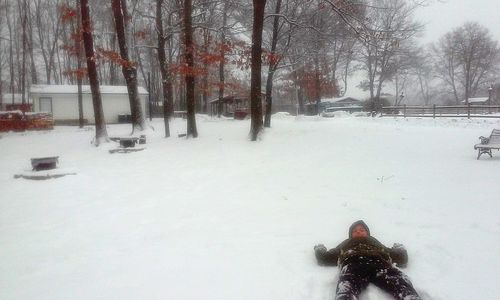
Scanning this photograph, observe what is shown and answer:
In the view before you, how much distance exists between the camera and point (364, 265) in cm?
392

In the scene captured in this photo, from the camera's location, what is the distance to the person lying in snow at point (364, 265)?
358 centimetres

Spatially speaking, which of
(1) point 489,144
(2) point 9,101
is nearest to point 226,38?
(1) point 489,144

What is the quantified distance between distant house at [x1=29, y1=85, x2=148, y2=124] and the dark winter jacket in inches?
1346

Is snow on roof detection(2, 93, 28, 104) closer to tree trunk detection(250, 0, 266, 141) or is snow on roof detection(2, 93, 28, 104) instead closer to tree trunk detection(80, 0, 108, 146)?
tree trunk detection(80, 0, 108, 146)

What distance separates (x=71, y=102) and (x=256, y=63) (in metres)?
26.2

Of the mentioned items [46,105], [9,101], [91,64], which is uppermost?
[9,101]

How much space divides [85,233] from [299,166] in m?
5.98

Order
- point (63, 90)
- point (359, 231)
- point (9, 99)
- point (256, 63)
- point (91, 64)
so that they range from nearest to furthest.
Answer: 1. point (359, 231)
2. point (256, 63)
3. point (91, 64)
4. point (63, 90)
5. point (9, 99)

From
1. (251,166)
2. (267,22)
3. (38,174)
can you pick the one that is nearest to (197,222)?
(251,166)

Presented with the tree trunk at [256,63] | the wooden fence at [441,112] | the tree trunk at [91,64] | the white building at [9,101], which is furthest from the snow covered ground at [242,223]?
the white building at [9,101]

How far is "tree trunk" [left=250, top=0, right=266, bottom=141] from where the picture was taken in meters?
14.7

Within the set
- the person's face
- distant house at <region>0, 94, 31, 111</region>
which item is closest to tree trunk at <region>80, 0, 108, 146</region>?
the person's face

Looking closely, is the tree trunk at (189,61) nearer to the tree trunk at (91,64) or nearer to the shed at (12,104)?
the tree trunk at (91,64)

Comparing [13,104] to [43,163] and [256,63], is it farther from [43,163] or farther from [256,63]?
→ [43,163]
